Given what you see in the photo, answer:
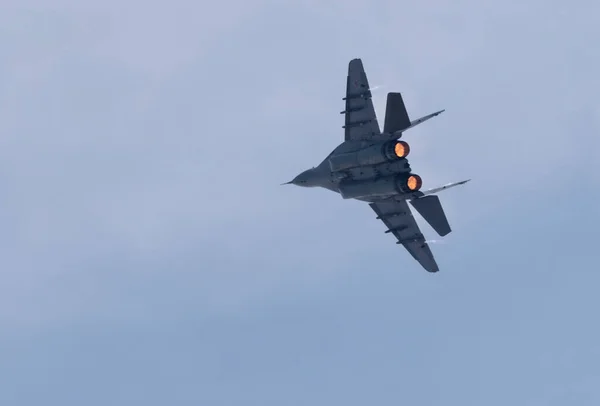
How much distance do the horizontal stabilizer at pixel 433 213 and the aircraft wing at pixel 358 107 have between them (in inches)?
227

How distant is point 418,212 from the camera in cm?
10075

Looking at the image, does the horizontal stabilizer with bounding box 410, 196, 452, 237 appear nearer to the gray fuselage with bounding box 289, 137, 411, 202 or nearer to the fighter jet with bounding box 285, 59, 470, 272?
the fighter jet with bounding box 285, 59, 470, 272

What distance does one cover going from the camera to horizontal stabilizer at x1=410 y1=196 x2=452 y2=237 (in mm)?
100062

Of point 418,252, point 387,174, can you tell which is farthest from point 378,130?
point 418,252

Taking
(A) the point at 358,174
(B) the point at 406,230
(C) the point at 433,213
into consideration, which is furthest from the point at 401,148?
(B) the point at 406,230

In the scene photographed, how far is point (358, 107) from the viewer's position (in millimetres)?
99750

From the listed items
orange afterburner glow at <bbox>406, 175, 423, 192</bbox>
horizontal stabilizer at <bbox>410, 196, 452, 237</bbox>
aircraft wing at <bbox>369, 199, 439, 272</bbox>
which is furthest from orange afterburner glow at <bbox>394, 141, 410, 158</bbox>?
aircraft wing at <bbox>369, 199, 439, 272</bbox>

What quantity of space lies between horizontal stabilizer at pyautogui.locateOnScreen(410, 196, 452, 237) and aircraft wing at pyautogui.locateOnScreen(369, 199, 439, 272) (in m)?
3.76

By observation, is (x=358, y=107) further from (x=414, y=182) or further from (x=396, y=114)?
(x=414, y=182)

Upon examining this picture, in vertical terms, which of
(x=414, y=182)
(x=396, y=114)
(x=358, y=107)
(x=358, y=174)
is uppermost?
(x=358, y=107)

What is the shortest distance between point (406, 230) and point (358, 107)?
10268mm

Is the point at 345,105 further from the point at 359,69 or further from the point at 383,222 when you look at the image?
the point at 383,222

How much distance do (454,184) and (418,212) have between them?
4.58 m

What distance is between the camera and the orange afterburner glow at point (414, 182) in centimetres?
9806
